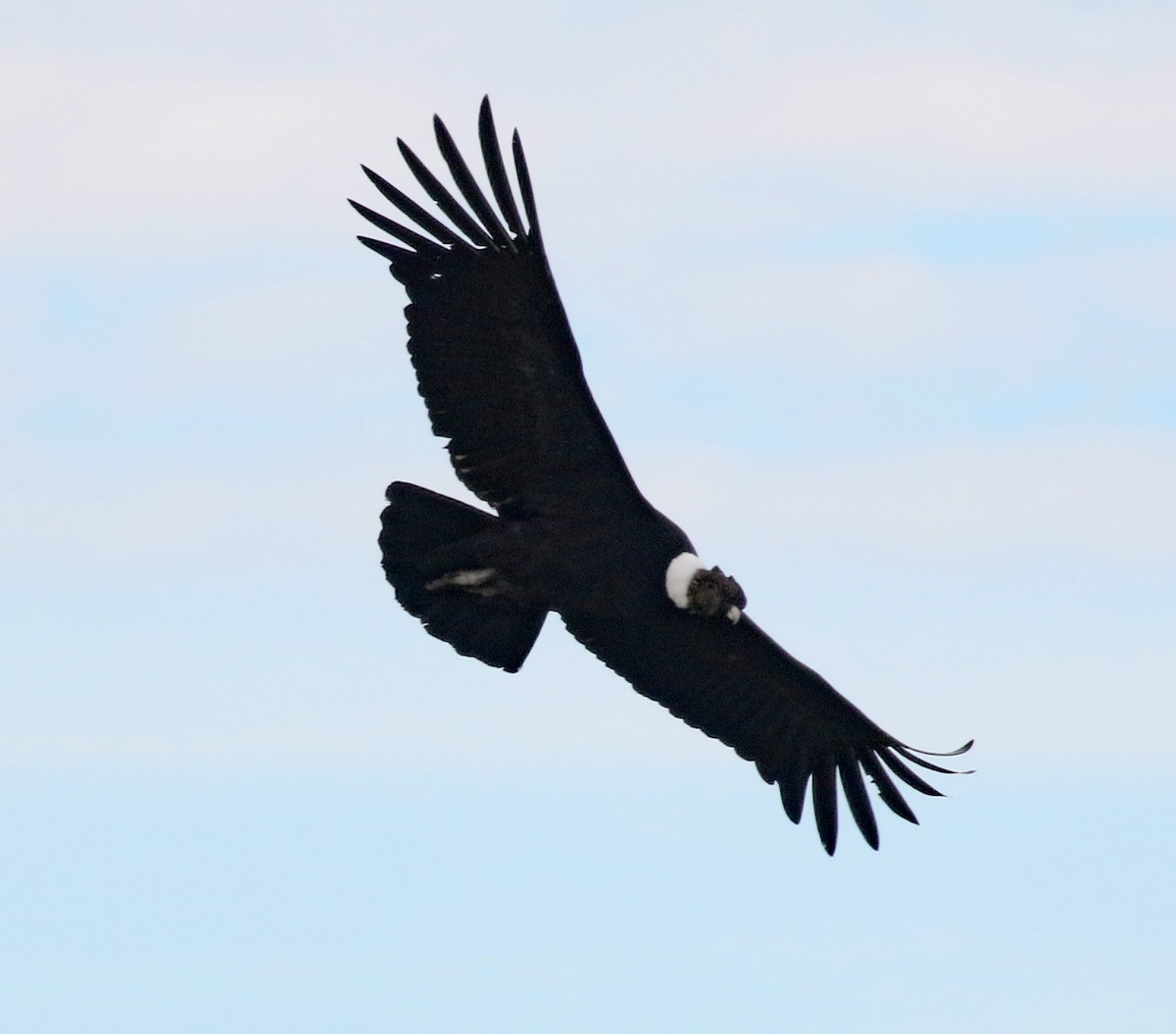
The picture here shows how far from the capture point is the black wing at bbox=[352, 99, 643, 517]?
13773 mm

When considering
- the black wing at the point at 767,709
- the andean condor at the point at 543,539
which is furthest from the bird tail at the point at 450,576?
the black wing at the point at 767,709

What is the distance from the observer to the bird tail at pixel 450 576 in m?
14.6

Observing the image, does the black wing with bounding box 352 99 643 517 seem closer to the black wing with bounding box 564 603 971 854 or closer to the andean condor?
the andean condor

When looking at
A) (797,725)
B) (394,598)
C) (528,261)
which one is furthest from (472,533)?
(797,725)

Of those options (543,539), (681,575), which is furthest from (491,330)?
(681,575)

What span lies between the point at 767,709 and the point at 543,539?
259 cm

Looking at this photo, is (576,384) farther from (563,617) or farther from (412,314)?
(563,617)

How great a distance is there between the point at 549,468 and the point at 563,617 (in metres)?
1.44

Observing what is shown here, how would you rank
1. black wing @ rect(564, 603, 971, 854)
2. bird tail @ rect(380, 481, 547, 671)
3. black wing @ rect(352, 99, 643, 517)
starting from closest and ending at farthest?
1. black wing @ rect(352, 99, 643, 517)
2. bird tail @ rect(380, 481, 547, 671)
3. black wing @ rect(564, 603, 971, 854)

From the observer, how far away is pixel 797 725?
16328 millimetres

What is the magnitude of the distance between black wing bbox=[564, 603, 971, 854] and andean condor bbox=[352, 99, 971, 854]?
0.01 metres

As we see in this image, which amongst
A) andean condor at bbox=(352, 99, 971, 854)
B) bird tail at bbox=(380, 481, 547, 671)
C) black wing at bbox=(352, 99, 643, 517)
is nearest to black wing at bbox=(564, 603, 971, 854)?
andean condor at bbox=(352, 99, 971, 854)

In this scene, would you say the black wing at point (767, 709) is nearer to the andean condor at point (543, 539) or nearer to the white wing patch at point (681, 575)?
the andean condor at point (543, 539)

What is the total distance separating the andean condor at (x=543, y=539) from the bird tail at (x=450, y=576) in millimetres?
12
